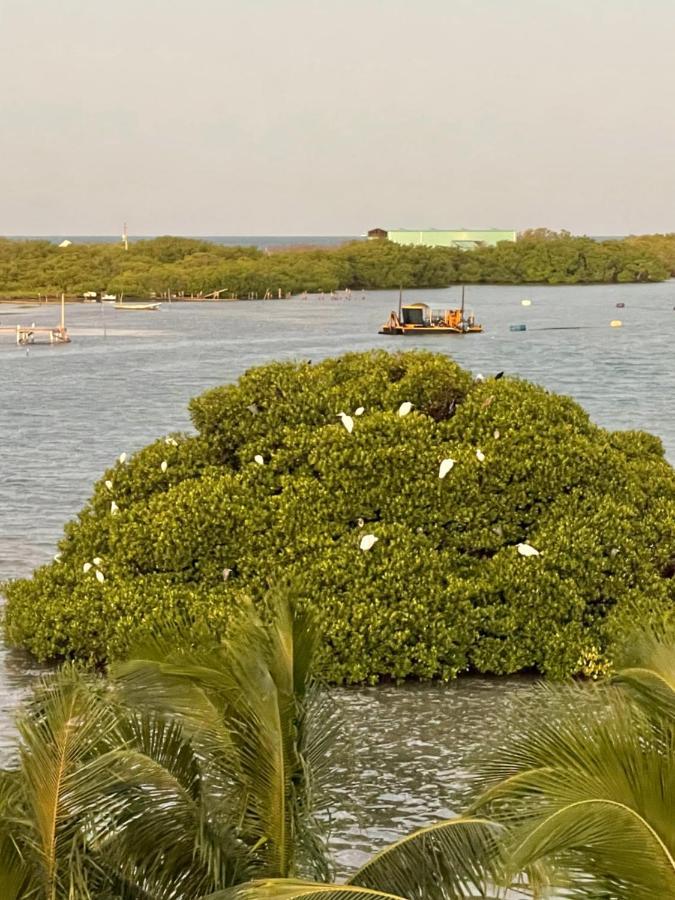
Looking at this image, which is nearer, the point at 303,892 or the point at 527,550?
the point at 303,892

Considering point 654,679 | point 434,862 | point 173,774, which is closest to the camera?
point 434,862

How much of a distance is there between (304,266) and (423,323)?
67.7 meters

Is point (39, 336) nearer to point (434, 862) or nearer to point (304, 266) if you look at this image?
point (304, 266)

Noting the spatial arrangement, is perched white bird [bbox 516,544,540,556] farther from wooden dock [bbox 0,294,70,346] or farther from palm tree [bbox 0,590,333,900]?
wooden dock [bbox 0,294,70,346]

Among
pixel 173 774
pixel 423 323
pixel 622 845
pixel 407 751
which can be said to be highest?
pixel 622 845

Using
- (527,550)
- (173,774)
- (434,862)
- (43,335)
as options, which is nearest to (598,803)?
(434,862)

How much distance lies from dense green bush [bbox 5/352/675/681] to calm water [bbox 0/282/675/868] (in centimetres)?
61

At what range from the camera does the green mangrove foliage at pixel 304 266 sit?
145500 mm

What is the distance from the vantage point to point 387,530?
14.0 metres

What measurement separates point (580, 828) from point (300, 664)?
1.89 m

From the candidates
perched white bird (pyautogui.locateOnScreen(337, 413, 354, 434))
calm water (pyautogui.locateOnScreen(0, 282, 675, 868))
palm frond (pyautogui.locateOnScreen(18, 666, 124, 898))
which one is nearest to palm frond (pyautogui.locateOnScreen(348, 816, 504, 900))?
palm frond (pyautogui.locateOnScreen(18, 666, 124, 898))

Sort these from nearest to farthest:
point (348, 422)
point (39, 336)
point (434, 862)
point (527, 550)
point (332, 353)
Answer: point (434, 862)
point (527, 550)
point (348, 422)
point (332, 353)
point (39, 336)

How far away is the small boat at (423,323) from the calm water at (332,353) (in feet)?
2.91

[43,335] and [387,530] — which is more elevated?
[387,530]
